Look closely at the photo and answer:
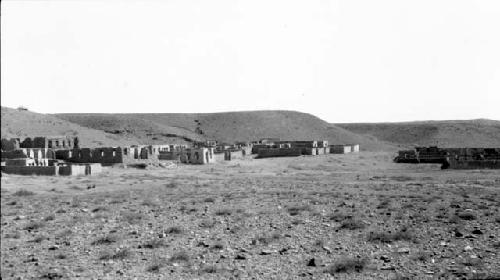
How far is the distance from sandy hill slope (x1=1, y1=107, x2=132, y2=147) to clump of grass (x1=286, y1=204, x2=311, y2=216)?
141 ft

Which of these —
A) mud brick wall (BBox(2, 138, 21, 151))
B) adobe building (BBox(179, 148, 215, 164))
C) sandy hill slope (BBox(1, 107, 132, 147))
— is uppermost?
sandy hill slope (BBox(1, 107, 132, 147))

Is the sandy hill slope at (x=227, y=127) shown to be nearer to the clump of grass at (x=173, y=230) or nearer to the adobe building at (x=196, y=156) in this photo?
the adobe building at (x=196, y=156)

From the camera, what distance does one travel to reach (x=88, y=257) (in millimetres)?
9500

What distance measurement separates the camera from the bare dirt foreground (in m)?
8.66

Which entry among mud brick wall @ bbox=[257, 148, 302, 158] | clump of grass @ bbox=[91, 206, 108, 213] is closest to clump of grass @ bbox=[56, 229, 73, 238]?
clump of grass @ bbox=[91, 206, 108, 213]

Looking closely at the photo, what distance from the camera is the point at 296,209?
1454 cm

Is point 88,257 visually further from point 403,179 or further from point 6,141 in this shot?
point 6,141

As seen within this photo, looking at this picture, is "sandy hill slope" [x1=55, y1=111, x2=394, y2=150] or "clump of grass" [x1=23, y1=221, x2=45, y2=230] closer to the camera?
"clump of grass" [x1=23, y1=221, x2=45, y2=230]

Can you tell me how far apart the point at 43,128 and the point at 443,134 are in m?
66.8

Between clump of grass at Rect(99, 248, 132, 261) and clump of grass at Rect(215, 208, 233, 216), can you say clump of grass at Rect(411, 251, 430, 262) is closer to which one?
clump of grass at Rect(99, 248, 132, 261)

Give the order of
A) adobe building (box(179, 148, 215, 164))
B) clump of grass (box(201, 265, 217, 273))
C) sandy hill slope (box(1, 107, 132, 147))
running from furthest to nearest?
sandy hill slope (box(1, 107, 132, 147)), adobe building (box(179, 148, 215, 164)), clump of grass (box(201, 265, 217, 273))

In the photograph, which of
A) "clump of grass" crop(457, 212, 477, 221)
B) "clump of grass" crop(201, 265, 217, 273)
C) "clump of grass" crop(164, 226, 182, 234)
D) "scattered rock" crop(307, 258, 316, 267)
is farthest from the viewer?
"clump of grass" crop(457, 212, 477, 221)

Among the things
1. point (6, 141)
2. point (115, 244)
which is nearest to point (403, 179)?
point (115, 244)

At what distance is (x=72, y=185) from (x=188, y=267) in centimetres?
1534
